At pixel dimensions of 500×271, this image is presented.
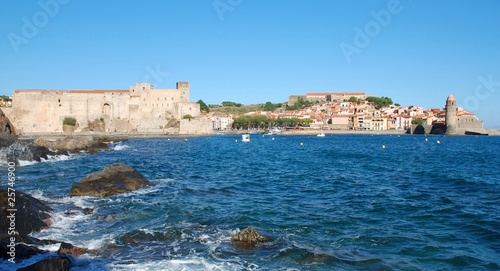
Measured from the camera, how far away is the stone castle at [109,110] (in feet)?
214

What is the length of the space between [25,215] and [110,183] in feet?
16.2

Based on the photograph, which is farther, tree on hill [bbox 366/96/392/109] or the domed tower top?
tree on hill [bbox 366/96/392/109]

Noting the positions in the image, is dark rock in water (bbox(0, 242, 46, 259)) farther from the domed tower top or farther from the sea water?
the domed tower top

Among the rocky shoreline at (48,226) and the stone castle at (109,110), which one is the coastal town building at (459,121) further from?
the rocky shoreline at (48,226)

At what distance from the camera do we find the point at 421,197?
1315cm

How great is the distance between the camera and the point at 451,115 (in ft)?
256

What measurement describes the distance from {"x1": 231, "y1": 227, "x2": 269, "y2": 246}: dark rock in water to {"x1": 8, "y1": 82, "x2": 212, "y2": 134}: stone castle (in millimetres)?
63081

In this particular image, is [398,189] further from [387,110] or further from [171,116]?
[387,110]

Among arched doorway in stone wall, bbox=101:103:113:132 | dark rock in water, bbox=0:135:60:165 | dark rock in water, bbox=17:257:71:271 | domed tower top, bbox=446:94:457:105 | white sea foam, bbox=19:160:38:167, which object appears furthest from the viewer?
domed tower top, bbox=446:94:457:105

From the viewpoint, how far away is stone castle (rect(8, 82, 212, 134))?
65125 millimetres

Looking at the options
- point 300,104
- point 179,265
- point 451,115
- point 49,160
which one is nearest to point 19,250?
point 179,265

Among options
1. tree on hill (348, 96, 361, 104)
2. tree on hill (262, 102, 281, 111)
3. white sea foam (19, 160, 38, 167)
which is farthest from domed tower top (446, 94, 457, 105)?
tree on hill (262, 102, 281, 111)

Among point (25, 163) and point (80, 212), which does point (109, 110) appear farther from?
point (80, 212)

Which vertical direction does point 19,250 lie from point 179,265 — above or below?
above
